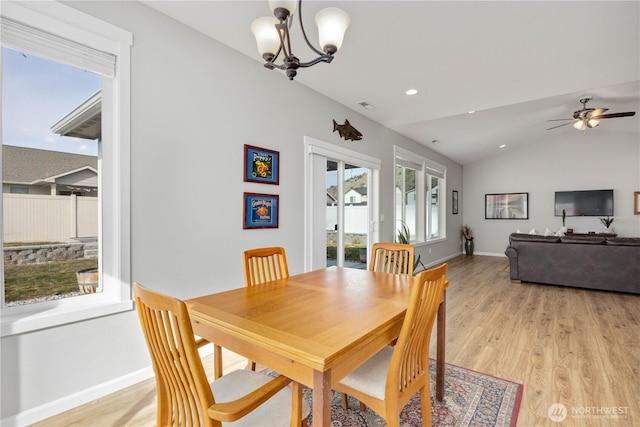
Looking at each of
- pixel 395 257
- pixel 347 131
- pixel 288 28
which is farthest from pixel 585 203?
pixel 288 28

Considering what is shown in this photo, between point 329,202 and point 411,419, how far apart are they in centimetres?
265

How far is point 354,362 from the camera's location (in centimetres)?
114

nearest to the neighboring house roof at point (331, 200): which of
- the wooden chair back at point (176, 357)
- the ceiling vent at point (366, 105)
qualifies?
the ceiling vent at point (366, 105)

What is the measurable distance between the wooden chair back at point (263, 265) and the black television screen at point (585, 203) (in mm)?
8408

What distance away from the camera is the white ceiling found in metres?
2.13

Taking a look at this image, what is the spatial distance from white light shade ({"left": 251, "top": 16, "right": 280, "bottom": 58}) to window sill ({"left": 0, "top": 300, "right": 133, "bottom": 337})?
1851mm

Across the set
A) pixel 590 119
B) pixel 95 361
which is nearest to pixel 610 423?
pixel 95 361

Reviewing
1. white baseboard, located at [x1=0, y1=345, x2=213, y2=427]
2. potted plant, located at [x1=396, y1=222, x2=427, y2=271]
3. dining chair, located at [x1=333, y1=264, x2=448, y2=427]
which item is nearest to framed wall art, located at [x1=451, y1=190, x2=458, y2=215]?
potted plant, located at [x1=396, y1=222, x2=427, y2=271]

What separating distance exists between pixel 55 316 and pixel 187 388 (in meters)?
1.31

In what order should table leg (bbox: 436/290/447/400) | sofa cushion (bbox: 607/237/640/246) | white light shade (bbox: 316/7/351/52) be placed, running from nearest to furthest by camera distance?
white light shade (bbox: 316/7/351/52) → table leg (bbox: 436/290/447/400) → sofa cushion (bbox: 607/237/640/246)

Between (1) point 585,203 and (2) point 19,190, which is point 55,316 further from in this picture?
(1) point 585,203

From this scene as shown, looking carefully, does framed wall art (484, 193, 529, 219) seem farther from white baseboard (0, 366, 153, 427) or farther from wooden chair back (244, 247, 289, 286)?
white baseboard (0, 366, 153, 427)

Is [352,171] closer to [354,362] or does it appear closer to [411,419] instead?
[411,419]

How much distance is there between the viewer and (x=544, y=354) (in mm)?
2537
